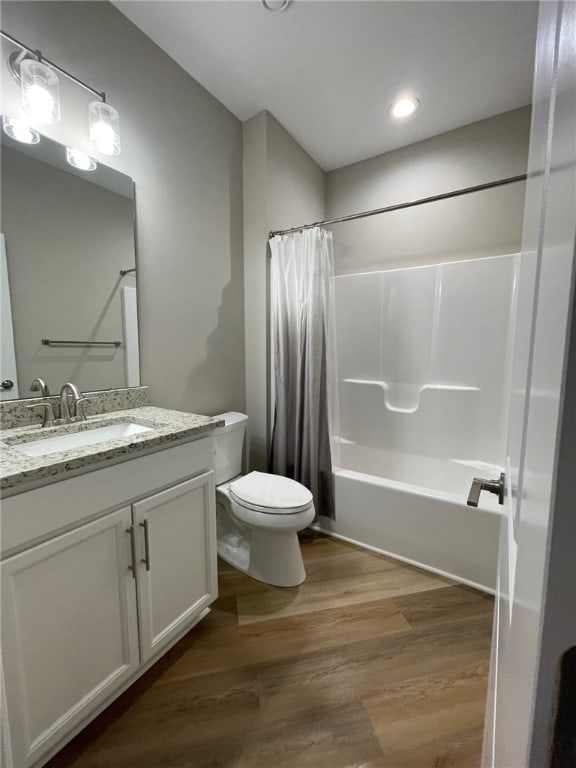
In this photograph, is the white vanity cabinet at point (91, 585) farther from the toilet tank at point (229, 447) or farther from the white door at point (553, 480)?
the white door at point (553, 480)

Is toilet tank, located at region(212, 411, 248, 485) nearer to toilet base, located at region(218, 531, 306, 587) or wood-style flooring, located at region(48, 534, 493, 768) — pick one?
toilet base, located at region(218, 531, 306, 587)

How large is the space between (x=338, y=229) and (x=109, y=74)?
175 cm

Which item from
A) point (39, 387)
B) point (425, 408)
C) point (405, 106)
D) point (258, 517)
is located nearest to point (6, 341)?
point (39, 387)

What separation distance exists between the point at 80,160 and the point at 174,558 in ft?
5.37

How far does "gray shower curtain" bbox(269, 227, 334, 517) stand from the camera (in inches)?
75.3

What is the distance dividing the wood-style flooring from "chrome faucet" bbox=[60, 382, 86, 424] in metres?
1.01

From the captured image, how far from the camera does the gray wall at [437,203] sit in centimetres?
205

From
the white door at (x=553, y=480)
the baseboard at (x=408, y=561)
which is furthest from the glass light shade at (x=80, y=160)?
the baseboard at (x=408, y=561)

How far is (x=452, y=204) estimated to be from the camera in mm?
2223

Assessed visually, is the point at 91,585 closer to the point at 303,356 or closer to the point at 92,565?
the point at 92,565

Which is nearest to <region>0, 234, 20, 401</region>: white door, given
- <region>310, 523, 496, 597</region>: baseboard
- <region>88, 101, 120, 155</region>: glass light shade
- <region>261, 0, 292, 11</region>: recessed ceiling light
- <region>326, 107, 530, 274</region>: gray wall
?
<region>88, 101, 120, 155</region>: glass light shade

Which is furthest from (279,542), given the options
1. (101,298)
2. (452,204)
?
(452,204)

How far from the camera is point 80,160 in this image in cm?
131

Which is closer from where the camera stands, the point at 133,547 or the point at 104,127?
the point at 133,547
